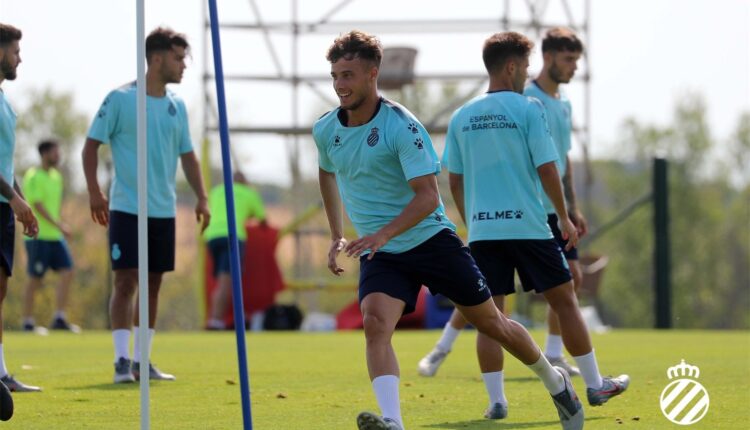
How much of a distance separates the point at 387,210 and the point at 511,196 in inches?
59.2

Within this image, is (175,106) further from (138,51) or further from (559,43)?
(138,51)

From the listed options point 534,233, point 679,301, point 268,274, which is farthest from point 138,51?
point 679,301

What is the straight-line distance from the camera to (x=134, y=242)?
10516mm

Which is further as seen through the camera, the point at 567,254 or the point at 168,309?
the point at 168,309

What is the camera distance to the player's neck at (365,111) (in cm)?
707

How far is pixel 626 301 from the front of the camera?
6712cm

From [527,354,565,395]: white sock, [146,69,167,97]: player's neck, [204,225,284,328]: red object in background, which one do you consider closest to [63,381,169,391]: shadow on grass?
[146,69,167,97]: player's neck

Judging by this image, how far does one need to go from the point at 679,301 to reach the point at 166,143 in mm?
56552

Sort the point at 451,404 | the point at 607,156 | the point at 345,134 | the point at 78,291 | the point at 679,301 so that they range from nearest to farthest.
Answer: the point at 345,134
the point at 451,404
the point at 78,291
the point at 679,301
the point at 607,156

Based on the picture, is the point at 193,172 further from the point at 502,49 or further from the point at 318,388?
the point at 502,49

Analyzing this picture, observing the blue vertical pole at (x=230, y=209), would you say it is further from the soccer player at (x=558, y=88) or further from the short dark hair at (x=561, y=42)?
the short dark hair at (x=561, y=42)

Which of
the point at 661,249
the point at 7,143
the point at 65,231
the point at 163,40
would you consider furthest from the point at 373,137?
the point at 661,249

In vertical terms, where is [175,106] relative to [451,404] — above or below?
above

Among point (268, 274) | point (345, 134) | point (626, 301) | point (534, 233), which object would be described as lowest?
point (626, 301)
